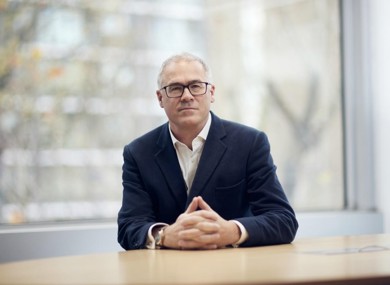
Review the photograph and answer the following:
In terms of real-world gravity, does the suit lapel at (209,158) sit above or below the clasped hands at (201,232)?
above

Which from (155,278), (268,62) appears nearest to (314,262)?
(155,278)

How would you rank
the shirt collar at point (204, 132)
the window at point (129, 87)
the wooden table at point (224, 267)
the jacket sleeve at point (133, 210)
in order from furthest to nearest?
the window at point (129, 87) < the shirt collar at point (204, 132) < the jacket sleeve at point (133, 210) < the wooden table at point (224, 267)

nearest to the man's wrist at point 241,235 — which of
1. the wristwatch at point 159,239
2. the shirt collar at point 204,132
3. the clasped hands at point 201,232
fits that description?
the clasped hands at point 201,232

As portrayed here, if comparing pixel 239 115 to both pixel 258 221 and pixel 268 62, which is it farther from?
pixel 258 221

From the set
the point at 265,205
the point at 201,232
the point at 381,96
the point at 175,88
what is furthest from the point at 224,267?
the point at 381,96

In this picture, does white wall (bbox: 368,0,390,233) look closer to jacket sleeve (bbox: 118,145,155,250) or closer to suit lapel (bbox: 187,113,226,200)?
suit lapel (bbox: 187,113,226,200)

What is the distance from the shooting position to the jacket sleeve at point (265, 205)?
271cm

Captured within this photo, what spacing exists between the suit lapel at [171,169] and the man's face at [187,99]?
0.12 metres

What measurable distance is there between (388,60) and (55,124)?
2.09 metres

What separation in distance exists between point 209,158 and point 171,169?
6.7 inches

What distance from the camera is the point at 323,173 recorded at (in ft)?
15.7

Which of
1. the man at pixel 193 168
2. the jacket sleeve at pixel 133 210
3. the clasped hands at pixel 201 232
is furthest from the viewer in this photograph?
the man at pixel 193 168

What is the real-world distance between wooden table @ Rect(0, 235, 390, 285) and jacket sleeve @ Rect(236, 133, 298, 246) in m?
0.08

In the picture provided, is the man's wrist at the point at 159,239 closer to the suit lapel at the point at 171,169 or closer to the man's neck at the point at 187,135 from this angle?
the suit lapel at the point at 171,169
